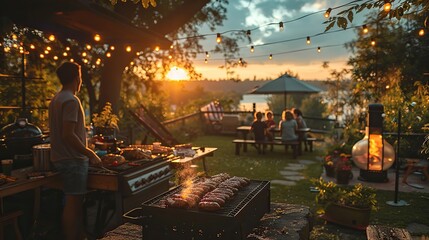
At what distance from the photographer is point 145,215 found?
2871 mm

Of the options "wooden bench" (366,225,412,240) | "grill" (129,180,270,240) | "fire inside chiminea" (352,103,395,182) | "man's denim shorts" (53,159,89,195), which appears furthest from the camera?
"fire inside chiminea" (352,103,395,182)

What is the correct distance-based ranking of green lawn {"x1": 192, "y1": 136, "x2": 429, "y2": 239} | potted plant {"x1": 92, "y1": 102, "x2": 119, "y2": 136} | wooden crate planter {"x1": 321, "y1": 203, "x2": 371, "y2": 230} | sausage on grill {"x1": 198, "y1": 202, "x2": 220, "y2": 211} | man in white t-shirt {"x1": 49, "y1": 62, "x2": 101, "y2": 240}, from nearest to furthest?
sausage on grill {"x1": 198, "y1": 202, "x2": 220, "y2": 211}
man in white t-shirt {"x1": 49, "y1": 62, "x2": 101, "y2": 240}
wooden crate planter {"x1": 321, "y1": 203, "x2": 371, "y2": 230}
green lawn {"x1": 192, "y1": 136, "x2": 429, "y2": 239}
potted plant {"x1": 92, "y1": 102, "x2": 119, "y2": 136}

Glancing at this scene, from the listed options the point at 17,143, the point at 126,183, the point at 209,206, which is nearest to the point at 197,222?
the point at 209,206

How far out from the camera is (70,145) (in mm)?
3564

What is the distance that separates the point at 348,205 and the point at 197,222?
2.84 meters

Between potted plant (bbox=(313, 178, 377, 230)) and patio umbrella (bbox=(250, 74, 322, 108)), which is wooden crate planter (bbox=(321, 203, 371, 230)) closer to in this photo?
potted plant (bbox=(313, 178, 377, 230))

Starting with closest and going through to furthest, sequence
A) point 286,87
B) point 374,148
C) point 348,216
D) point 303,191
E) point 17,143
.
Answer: point 17,143 < point 348,216 < point 374,148 < point 303,191 < point 286,87

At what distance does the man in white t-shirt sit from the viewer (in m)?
3.51

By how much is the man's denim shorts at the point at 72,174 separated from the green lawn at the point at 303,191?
3018 mm

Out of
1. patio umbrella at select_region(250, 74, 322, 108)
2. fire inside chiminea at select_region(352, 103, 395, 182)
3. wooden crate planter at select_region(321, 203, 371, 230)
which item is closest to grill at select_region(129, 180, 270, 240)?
wooden crate planter at select_region(321, 203, 371, 230)

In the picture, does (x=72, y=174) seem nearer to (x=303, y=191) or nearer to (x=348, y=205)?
(x=348, y=205)

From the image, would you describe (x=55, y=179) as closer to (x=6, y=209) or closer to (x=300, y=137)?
(x=6, y=209)

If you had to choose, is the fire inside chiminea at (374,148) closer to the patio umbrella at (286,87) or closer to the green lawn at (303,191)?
the green lawn at (303,191)

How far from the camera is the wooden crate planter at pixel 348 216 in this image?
4.56 metres
